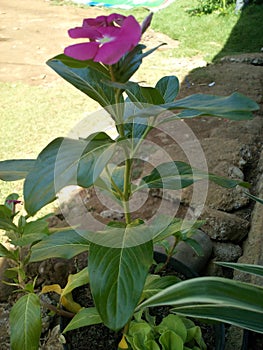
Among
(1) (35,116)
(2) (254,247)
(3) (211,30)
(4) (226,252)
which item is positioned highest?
(2) (254,247)

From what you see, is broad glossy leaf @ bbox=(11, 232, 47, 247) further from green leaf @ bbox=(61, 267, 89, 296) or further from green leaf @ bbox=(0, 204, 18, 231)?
green leaf @ bbox=(61, 267, 89, 296)

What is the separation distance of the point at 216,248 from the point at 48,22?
4853mm

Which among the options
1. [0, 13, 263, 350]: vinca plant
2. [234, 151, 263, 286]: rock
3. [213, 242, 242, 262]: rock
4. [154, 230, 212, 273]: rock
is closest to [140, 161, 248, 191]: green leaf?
[0, 13, 263, 350]: vinca plant

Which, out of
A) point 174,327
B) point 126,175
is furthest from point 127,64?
point 174,327

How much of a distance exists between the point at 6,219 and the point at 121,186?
1.12ft

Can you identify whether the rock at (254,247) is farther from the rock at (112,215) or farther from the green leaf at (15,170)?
the green leaf at (15,170)

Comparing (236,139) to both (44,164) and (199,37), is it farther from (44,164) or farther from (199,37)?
(199,37)

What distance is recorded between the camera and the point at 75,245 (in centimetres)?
120

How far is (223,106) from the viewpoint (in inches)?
31.0

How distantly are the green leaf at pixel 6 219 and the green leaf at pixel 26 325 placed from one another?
20 cm

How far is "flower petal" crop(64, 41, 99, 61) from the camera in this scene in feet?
2.49

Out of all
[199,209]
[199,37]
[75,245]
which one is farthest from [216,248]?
[199,37]

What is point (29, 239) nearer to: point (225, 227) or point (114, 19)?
point (114, 19)

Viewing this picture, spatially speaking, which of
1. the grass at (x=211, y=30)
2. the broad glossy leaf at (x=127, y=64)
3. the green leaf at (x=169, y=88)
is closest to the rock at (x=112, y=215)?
the green leaf at (x=169, y=88)
